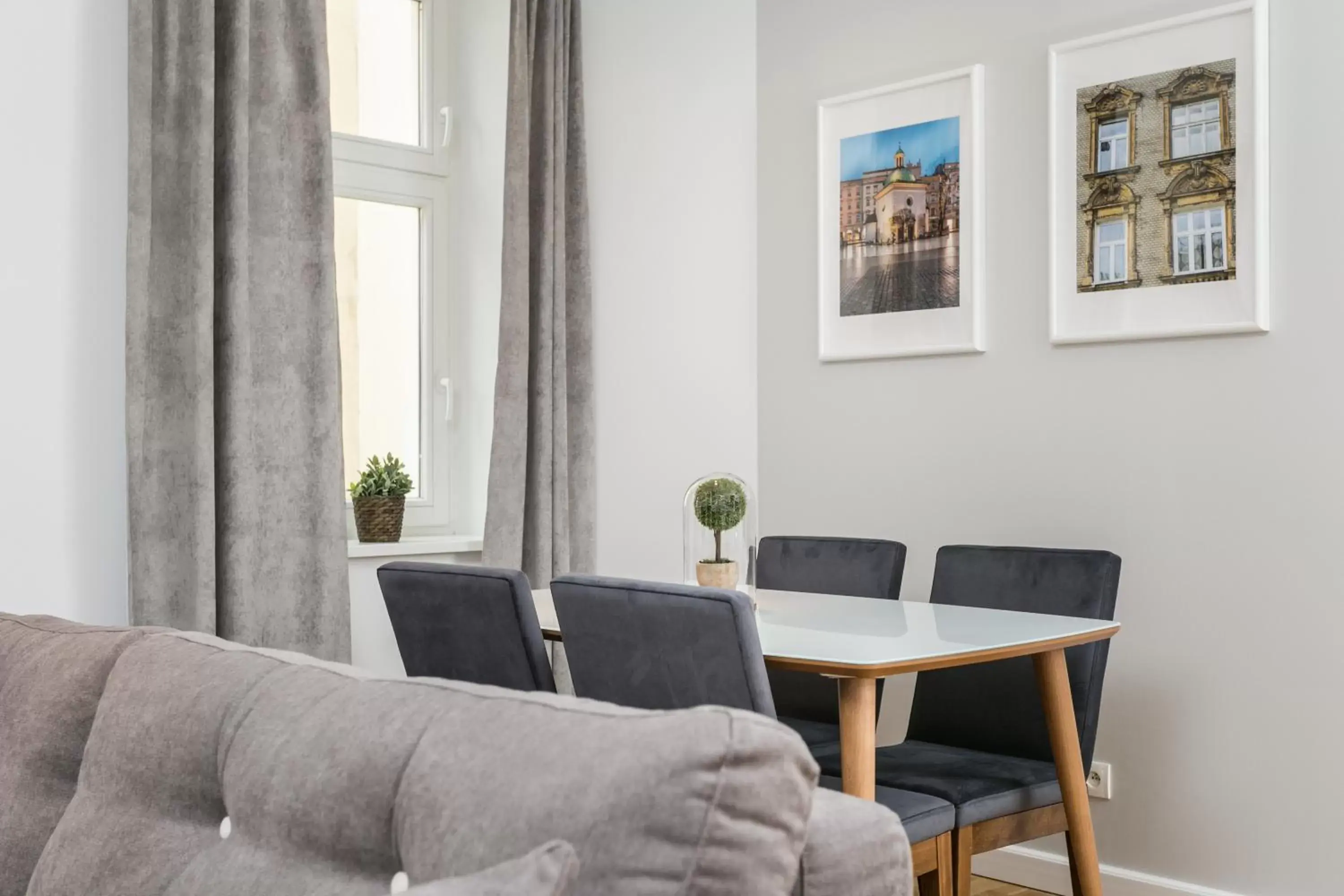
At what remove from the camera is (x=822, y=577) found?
10.6ft

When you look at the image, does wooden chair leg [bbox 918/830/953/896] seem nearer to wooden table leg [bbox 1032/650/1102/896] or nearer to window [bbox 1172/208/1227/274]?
wooden table leg [bbox 1032/650/1102/896]

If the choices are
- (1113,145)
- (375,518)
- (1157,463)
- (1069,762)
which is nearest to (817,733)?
(1069,762)

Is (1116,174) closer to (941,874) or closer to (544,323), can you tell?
(544,323)

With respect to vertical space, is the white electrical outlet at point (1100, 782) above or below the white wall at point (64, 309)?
below

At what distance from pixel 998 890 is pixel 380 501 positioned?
191 cm

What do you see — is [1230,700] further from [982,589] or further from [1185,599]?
[982,589]

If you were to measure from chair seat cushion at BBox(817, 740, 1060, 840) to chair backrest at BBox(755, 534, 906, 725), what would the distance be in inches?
13.6

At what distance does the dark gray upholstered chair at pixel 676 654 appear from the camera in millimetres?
1988

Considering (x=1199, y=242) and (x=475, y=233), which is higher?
(x=475, y=233)

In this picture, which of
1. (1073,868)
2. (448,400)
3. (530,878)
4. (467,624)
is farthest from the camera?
(448,400)

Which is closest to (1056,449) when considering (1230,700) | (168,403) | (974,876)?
(1230,700)

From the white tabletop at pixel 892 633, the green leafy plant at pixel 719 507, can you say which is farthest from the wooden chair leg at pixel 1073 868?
the green leafy plant at pixel 719 507

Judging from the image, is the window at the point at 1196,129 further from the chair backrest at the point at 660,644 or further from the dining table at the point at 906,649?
the chair backrest at the point at 660,644

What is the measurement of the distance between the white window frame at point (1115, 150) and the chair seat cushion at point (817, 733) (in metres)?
1.54
